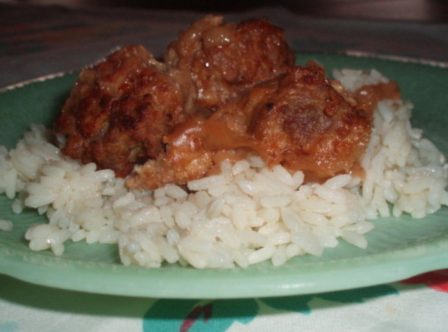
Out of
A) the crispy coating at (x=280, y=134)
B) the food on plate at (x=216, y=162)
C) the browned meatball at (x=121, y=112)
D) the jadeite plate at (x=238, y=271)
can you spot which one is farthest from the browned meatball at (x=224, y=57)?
the jadeite plate at (x=238, y=271)

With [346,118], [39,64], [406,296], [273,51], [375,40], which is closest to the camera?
[406,296]

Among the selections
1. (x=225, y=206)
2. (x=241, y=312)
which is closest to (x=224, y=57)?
(x=225, y=206)

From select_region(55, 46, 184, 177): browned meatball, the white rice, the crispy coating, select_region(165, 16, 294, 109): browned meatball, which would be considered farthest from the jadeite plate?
select_region(165, 16, 294, 109): browned meatball

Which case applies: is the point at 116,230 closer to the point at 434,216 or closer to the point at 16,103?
the point at 434,216

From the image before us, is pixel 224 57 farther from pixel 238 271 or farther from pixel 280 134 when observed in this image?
pixel 238 271

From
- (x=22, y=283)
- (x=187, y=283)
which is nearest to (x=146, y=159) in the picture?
(x=22, y=283)

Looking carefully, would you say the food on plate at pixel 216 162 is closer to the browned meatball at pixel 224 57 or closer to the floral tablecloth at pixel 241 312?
the browned meatball at pixel 224 57
